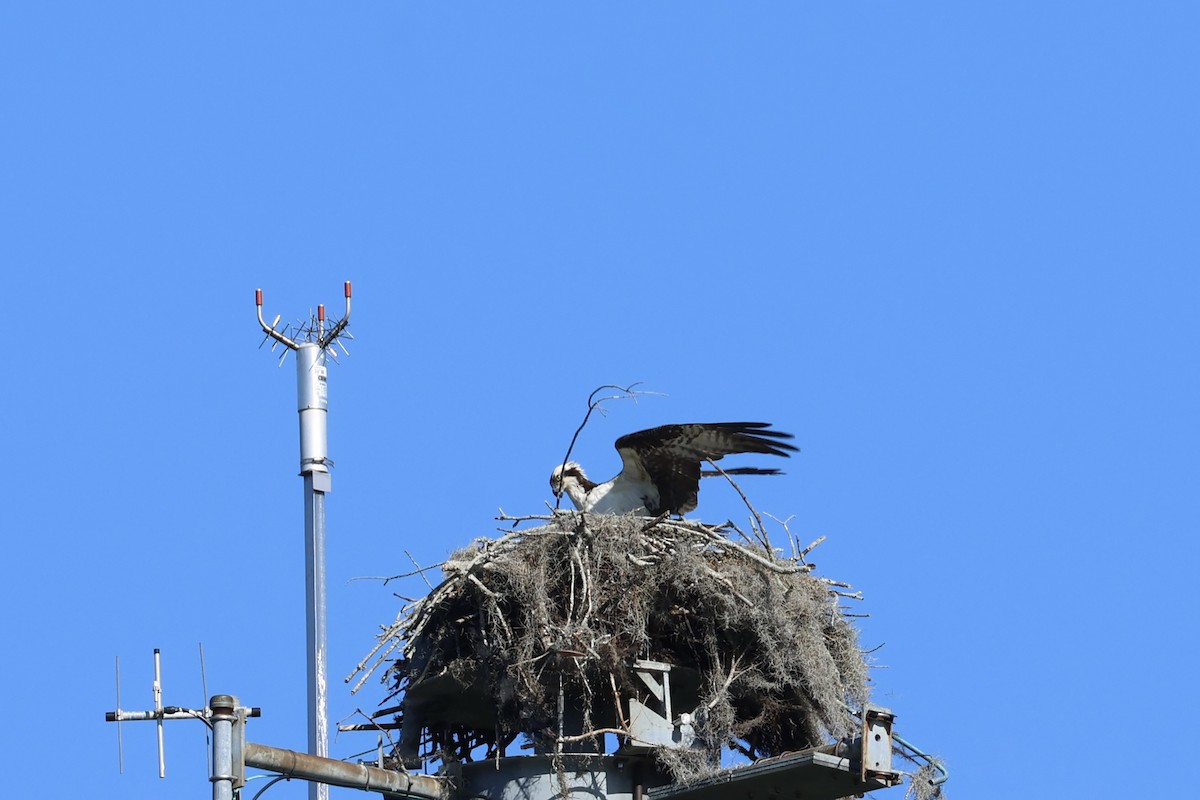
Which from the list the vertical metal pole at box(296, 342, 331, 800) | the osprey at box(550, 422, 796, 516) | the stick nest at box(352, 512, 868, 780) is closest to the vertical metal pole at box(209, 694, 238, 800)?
the stick nest at box(352, 512, 868, 780)

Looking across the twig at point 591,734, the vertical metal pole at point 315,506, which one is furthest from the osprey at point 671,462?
the vertical metal pole at point 315,506

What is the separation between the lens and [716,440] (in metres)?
19.7

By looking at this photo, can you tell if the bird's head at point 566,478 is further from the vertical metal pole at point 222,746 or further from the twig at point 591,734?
the vertical metal pole at point 222,746

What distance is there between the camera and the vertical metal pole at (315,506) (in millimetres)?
24906

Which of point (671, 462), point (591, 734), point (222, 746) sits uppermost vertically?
point (671, 462)

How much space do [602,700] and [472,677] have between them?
120 cm

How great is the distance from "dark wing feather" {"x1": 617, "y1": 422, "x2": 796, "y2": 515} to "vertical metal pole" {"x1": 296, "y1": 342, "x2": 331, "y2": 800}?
20.2 ft

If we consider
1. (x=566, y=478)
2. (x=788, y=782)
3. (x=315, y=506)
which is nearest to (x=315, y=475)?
(x=315, y=506)

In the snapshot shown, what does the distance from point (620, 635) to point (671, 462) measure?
256 centimetres

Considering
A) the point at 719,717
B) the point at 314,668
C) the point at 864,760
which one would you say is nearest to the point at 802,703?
the point at 719,717

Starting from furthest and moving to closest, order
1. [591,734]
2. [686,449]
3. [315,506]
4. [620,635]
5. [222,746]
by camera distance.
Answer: [315,506] → [686,449] → [620,635] → [591,734] → [222,746]

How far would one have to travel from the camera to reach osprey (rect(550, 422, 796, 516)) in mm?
19625

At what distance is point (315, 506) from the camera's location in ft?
85.1

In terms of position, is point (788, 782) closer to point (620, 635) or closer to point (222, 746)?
point (620, 635)
